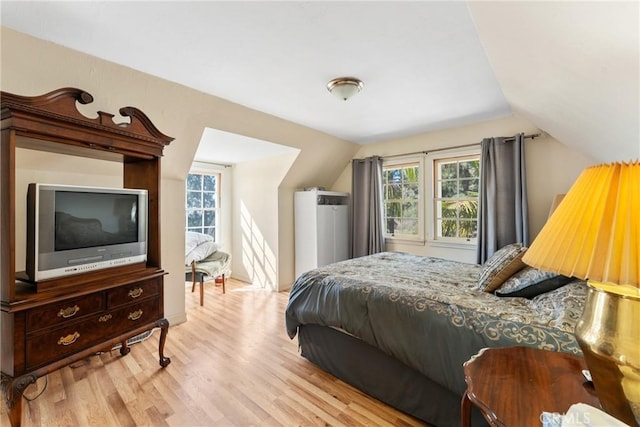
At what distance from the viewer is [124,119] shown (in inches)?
91.8

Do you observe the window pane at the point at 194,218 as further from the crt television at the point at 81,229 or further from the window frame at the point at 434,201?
the window frame at the point at 434,201

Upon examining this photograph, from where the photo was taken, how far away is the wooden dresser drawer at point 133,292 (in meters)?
1.88

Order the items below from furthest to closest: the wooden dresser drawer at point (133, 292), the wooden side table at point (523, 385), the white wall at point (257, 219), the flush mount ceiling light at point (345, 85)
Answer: the white wall at point (257, 219)
the flush mount ceiling light at point (345, 85)
the wooden dresser drawer at point (133, 292)
the wooden side table at point (523, 385)

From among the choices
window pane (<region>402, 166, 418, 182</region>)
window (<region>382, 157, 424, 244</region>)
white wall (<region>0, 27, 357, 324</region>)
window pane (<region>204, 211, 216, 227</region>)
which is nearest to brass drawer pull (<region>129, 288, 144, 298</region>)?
white wall (<region>0, 27, 357, 324</region>)

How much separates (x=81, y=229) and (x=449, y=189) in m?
3.84

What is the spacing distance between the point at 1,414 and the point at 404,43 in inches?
133

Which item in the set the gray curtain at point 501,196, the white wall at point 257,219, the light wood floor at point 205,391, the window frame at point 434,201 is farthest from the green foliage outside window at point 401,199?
the light wood floor at point 205,391

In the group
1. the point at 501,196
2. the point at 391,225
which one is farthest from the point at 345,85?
the point at 391,225

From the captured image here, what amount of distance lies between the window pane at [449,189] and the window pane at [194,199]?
12.9 ft

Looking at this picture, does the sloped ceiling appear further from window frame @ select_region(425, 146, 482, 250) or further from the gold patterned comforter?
window frame @ select_region(425, 146, 482, 250)

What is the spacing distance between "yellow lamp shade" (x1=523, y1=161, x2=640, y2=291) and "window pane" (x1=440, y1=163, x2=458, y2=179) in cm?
308

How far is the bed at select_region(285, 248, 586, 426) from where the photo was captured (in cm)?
139

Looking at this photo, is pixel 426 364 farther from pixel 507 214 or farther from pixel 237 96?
pixel 237 96

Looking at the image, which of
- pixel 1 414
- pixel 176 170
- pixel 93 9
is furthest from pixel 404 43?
Answer: pixel 1 414
